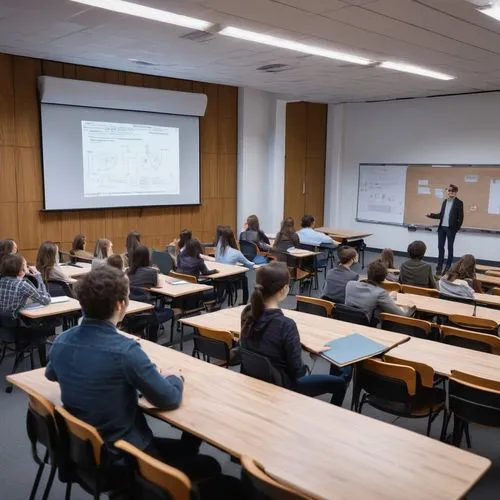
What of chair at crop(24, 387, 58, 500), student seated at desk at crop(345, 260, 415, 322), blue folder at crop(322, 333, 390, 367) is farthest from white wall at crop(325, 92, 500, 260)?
chair at crop(24, 387, 58, 500)

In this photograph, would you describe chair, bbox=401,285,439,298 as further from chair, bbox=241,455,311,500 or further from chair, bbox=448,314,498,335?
chair, bbox=241,455,311,500

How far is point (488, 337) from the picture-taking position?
12.1ft

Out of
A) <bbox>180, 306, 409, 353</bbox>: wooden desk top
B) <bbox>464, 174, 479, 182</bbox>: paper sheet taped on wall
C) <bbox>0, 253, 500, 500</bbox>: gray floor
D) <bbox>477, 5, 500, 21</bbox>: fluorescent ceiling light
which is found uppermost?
<bbox>477, 5, 500, 21</bbox>: fluorescent ceiling light

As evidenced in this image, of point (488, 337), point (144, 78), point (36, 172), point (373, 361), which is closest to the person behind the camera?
point (373, 361)

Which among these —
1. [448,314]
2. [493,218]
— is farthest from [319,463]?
[493,218]

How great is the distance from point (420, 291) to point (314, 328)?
2.10m

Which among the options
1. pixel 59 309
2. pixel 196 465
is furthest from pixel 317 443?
pixel 59 309

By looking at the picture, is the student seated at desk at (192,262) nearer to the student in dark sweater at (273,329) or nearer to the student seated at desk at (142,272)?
the student seated at desk at (142,272)

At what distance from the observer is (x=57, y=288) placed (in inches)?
203

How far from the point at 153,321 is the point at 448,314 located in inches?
105

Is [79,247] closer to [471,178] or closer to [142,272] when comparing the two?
[142,272]

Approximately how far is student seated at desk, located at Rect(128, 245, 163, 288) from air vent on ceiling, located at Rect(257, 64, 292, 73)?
13.6 feet

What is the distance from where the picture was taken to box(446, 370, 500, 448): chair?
280 centimetres

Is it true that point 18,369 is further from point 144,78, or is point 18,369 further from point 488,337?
point 144,78
